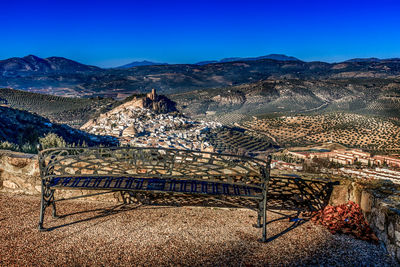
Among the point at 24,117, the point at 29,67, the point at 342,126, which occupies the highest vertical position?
the point at 29,67

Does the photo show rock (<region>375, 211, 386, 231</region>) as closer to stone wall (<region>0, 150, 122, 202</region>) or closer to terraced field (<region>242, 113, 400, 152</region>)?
stone wall (<region>0, 150, 122, 202</region>)

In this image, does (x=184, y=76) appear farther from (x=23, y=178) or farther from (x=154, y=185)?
(x=154, y=185)

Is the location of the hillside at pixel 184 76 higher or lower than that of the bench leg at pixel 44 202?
higher

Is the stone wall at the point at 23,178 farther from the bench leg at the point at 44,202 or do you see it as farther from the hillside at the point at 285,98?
the hillside at the point at 285,98

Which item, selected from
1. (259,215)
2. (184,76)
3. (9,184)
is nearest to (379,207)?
(259,215)

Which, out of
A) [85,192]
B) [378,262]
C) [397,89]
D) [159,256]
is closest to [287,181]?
[378,262]

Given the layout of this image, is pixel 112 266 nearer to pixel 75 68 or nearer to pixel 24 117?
pixel 24 117

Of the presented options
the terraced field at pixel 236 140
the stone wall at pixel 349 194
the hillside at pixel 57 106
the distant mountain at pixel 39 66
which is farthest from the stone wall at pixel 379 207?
the distant mountain at pixel 39 66
